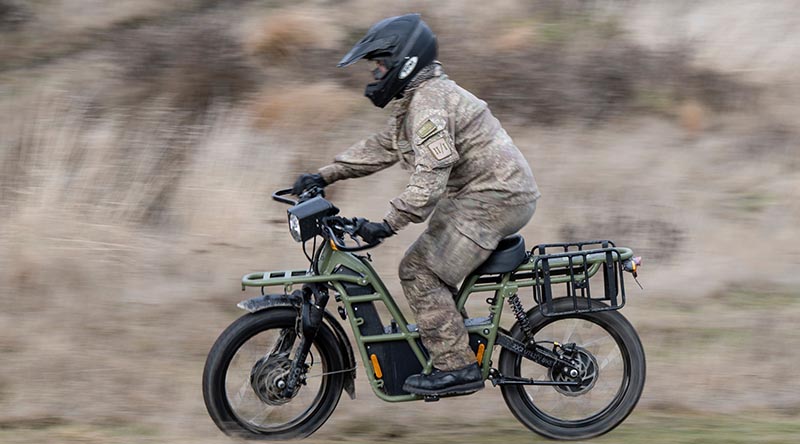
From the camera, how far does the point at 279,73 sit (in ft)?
33.0

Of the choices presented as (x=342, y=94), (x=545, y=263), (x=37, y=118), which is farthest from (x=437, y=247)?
(x=37, y=118)

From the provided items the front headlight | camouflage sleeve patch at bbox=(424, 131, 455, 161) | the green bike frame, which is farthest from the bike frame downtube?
camouflage sleeve patch at bbox=(424, 131, 455, 161)

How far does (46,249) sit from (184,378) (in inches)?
81.6

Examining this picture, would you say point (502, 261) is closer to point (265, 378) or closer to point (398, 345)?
point (398, 345)

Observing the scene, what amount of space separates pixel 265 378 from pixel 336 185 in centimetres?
369

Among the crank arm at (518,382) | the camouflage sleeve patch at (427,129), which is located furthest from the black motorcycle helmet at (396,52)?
the crank arm at (518,382)

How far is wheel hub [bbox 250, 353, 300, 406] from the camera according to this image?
5.43 meters

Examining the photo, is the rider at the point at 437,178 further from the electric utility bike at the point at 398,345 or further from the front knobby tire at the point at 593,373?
the front knobby tire at the point at 593,373

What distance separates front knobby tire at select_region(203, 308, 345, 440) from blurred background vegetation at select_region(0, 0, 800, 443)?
0.72 ft

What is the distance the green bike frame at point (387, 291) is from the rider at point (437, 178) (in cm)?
10

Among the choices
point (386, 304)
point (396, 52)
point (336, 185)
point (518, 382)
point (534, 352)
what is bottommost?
point (336, 185)

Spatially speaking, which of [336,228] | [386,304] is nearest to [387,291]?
[386,304]

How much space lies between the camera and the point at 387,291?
5.42 metres

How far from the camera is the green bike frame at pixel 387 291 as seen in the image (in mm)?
5383
